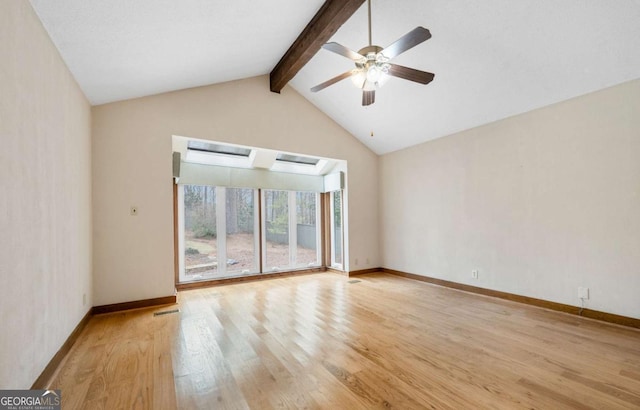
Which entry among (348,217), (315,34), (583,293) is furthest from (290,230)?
(583,293)

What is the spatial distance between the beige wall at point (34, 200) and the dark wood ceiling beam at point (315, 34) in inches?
96.7

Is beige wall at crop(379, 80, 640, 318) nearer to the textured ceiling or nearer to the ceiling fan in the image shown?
the textured ceiling

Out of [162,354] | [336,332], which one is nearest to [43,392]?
[162,354]

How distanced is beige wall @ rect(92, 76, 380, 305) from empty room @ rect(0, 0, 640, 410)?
0.09 ft

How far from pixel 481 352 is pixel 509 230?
2161 millimetres

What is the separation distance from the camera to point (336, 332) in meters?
2.73

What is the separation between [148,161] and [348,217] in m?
3.61

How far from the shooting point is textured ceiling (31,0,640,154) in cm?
220

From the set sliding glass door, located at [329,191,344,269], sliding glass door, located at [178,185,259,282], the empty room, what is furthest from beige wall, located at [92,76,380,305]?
sliding glass door, located at [329,191,344,269]

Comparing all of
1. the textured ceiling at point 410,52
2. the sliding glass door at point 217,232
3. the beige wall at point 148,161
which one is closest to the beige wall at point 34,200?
the textured ceiling at point 410,52

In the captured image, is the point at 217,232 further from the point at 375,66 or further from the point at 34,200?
the point at 375,66

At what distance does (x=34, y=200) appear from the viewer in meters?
1.79

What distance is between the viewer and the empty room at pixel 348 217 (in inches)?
70.7

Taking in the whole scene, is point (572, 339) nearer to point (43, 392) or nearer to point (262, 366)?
point (262, 366)
